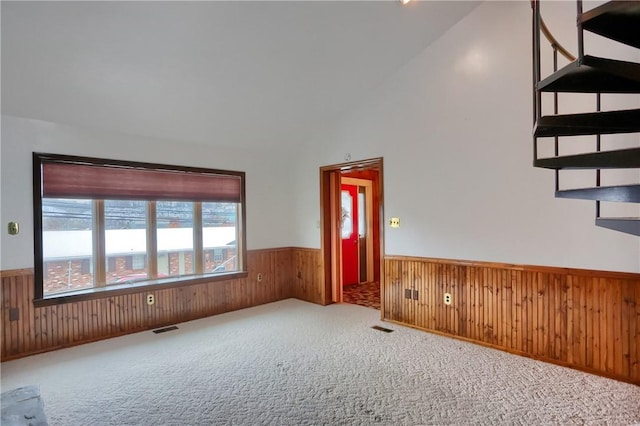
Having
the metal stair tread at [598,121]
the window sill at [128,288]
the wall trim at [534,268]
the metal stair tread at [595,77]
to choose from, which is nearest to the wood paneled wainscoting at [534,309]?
the wall trim at [534,268]

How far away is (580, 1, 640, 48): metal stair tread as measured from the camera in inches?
53.2

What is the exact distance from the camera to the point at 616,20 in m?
1.43

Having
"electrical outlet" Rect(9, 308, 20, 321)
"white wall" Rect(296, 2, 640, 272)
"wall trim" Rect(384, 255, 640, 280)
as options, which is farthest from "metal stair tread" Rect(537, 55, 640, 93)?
"electrical outlet" Rect(9, 308, 20, 321)

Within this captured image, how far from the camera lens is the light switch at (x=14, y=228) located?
3.22 m

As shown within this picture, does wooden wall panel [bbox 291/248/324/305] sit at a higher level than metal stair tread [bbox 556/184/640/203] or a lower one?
lower

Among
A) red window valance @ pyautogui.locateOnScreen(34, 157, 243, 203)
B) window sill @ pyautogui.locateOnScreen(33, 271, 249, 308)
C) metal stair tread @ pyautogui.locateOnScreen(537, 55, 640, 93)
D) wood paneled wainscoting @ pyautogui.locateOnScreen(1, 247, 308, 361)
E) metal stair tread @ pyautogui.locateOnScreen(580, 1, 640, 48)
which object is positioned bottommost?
wood paneled wainscoting @ pyautogui.locateOnScreen(1, 247, 308, 361)

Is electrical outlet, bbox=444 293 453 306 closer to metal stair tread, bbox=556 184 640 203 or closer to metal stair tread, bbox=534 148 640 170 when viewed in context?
metal stair tread, bbox=556 184 640 203

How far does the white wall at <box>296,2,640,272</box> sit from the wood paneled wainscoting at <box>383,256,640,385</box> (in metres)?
0.13

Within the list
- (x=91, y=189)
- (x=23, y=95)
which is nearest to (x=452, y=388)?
(x=91, y=189)

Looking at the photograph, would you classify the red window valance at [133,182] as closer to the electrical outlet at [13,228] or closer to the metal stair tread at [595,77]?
the electrical outlet at [13,228]

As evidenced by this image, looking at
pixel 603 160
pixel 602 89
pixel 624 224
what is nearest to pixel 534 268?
Answer: pixel 624 224

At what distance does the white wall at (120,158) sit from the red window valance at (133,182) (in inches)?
4.4

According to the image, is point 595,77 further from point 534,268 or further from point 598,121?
point 534,268

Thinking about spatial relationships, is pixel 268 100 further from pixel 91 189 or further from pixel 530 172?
pixel 530 172
